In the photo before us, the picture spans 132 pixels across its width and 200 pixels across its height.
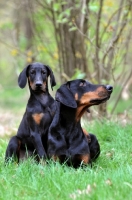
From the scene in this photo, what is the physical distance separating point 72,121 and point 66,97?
34cm

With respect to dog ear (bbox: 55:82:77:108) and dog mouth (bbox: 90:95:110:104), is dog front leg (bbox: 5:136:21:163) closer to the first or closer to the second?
dog ear (bbox: 55:82:77:108)

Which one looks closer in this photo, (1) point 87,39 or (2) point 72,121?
(2) point 72,121

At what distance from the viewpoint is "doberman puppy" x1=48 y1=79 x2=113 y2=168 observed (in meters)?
5.08

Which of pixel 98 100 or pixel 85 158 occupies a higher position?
pixel 98 100

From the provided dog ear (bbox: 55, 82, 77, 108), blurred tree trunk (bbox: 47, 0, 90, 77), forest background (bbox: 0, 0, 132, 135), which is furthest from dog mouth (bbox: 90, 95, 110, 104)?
blurred tree trunk (bbox: 47, 0, 90, 77)

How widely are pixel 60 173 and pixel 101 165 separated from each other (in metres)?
1.00

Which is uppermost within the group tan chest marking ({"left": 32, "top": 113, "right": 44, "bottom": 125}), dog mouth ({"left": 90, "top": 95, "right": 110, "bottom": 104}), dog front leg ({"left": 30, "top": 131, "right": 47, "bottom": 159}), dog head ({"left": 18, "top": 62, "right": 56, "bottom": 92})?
dog head ({"left": 18, "top": 62, "right": 56, "bottom": 92})

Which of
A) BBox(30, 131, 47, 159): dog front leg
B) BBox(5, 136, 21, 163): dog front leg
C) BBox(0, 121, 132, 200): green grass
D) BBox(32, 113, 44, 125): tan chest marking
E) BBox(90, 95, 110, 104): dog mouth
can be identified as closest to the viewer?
BBox(0, 121, 132, 200): green grass

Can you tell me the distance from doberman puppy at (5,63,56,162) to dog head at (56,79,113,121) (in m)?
0.46

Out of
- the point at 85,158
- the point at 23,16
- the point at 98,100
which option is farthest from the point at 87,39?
the point at 23,16

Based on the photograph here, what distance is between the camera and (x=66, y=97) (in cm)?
511

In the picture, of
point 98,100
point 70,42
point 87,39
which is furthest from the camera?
point 70,42

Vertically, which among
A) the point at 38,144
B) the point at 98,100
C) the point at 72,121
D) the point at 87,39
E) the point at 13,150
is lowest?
the point at 13,150

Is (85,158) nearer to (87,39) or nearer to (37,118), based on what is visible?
(37,118)
